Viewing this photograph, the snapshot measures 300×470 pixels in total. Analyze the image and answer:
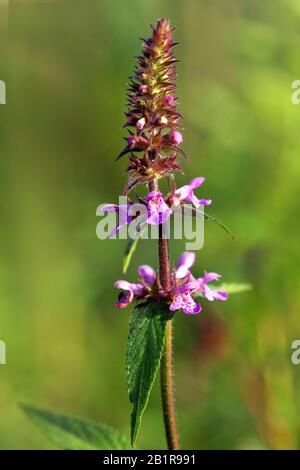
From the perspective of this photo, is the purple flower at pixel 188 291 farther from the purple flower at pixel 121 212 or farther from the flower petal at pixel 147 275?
the purple flower at pixel 121 212

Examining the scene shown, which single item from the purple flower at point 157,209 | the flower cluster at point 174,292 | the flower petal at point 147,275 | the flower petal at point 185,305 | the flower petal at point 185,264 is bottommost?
the flower petal at point 185,305

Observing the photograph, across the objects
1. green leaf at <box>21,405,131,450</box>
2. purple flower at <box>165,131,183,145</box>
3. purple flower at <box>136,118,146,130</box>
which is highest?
purple flower at <box>136,118,146,130</box>

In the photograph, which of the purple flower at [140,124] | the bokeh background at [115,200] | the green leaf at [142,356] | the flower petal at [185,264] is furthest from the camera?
the bokeh background at [115,200]

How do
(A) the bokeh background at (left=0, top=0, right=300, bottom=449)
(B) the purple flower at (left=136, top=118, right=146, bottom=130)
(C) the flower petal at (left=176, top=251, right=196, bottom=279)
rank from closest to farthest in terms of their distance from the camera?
(B) the purple flower at (left=136, top=118, right=146, bottom=130) < (C) the flower petal at (left=176, top=251, right=196, bottom=279) < (A) the bokeh background at (left=0, top=0, right=300, bottom=449)

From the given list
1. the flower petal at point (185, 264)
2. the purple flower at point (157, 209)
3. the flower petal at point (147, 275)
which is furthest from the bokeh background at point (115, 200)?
the purple flower at point (157, 209)

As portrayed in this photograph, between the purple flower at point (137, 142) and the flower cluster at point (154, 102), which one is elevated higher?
the flower cluster at point (154, 102)

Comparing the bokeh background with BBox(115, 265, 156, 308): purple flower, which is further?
the bokeh background

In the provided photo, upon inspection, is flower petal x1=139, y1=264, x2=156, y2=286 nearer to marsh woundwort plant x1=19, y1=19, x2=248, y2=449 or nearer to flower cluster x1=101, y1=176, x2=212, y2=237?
marsh woundwort plant x1=19, y1=19, x2=248, y2=449

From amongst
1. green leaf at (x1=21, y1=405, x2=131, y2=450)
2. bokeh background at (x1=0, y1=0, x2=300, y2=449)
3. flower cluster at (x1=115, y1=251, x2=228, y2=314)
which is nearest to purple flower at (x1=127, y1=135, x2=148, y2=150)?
flower cluster at (x1=115, y1=251, x2=228, y2=314)
